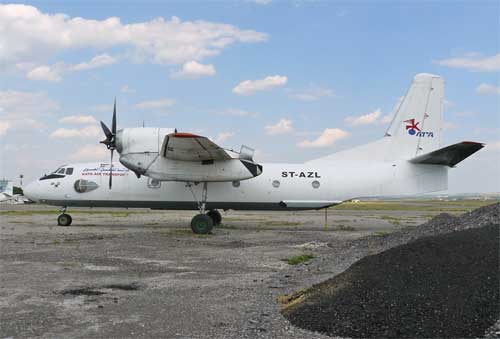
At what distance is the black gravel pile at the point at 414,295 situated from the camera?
5285 millimetres

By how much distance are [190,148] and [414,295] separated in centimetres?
1239

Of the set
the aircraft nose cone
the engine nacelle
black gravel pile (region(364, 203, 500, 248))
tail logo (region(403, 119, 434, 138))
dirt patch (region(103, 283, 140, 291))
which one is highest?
tail logo (region(403, 119, 434, 138))

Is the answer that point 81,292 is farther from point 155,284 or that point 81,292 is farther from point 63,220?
point 63,220

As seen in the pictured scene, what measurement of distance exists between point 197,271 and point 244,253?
314cm

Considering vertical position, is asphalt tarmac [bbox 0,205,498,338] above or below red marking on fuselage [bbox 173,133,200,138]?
below

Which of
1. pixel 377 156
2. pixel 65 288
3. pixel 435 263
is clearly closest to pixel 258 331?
pixel 435 263

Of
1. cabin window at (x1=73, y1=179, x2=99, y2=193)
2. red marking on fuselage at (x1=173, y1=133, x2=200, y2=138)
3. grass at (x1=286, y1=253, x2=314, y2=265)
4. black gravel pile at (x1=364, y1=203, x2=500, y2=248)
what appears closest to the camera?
black gravel pile at (x1=364, y1=203, x2=500, y2=248)

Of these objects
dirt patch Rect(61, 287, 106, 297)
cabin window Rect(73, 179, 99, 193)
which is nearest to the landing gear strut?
cabin window Rect(73, 179, 99, 193)

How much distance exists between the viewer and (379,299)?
6.00 m

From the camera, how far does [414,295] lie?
19.6ft

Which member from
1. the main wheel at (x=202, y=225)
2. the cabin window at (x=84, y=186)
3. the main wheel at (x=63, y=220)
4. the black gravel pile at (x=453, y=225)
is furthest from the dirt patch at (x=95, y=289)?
the main wheel at (x=63, y=220)

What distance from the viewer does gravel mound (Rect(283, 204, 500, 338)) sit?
5.29 m

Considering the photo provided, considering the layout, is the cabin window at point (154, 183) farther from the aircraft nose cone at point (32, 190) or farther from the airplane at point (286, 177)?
the aircraft nose cone at point (32, 190)

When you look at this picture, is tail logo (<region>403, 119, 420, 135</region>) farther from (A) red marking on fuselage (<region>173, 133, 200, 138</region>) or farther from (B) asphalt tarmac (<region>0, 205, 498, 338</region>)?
(A) red marking on fuselage (<region>173, 133, 200, 138</region>)
